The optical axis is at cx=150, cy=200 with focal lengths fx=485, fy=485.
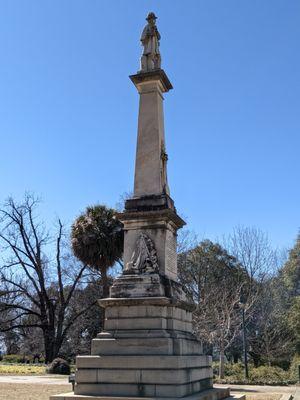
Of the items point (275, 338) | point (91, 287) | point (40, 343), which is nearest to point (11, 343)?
point (40, 343)

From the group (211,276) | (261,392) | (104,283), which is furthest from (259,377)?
(211,276)

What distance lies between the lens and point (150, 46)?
13.4 m

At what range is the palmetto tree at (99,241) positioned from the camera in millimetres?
28078

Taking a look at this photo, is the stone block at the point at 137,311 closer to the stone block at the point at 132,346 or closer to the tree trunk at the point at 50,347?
the stone block at the point at 132,346

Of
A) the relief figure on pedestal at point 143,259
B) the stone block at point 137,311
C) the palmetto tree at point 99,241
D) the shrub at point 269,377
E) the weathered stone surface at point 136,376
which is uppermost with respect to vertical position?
the palmetto tree at point 99,241

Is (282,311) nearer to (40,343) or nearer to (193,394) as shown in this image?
(193,394)

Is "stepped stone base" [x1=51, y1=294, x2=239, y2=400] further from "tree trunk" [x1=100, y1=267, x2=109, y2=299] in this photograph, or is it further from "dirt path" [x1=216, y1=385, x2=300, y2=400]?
"tree trunk" [x1=100, y1=267, x2=109, y2=299]

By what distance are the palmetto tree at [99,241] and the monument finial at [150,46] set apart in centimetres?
1603

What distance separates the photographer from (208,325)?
28.4 m

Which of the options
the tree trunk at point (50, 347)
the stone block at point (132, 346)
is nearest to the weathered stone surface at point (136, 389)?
the stone block at point (132, 346)

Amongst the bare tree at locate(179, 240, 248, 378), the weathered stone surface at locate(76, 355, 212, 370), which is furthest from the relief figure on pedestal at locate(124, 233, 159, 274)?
the bare tree at locate(179, 240, 248, 378)

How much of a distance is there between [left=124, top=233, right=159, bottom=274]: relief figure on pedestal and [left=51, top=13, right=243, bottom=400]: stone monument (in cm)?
2

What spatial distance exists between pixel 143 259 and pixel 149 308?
1.17 metres

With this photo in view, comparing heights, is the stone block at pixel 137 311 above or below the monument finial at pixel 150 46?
below
